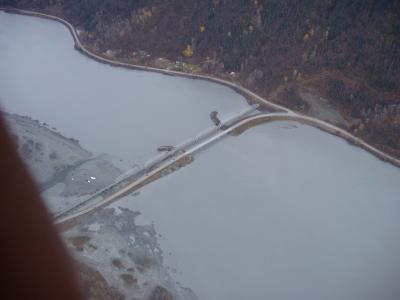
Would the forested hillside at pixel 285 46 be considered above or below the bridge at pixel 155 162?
above

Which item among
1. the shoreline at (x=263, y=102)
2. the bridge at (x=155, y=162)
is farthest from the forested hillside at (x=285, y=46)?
the bridge at (x=155, y=162)

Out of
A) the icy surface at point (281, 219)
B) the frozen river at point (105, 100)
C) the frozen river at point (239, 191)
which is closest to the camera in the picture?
the icy surface at point (281, 219)

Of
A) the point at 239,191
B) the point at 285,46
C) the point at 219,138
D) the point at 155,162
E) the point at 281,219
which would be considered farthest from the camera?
the point at 285,46

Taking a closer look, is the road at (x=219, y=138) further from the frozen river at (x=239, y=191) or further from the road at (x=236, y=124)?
the frozen river at (x=239, y=191)

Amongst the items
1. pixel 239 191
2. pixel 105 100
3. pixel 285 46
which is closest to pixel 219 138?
pixel 239 191

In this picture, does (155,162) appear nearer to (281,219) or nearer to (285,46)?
(281,219)

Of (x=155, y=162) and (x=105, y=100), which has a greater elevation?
(x=105, y=100)

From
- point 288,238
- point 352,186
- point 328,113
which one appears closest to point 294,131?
point 328,113
